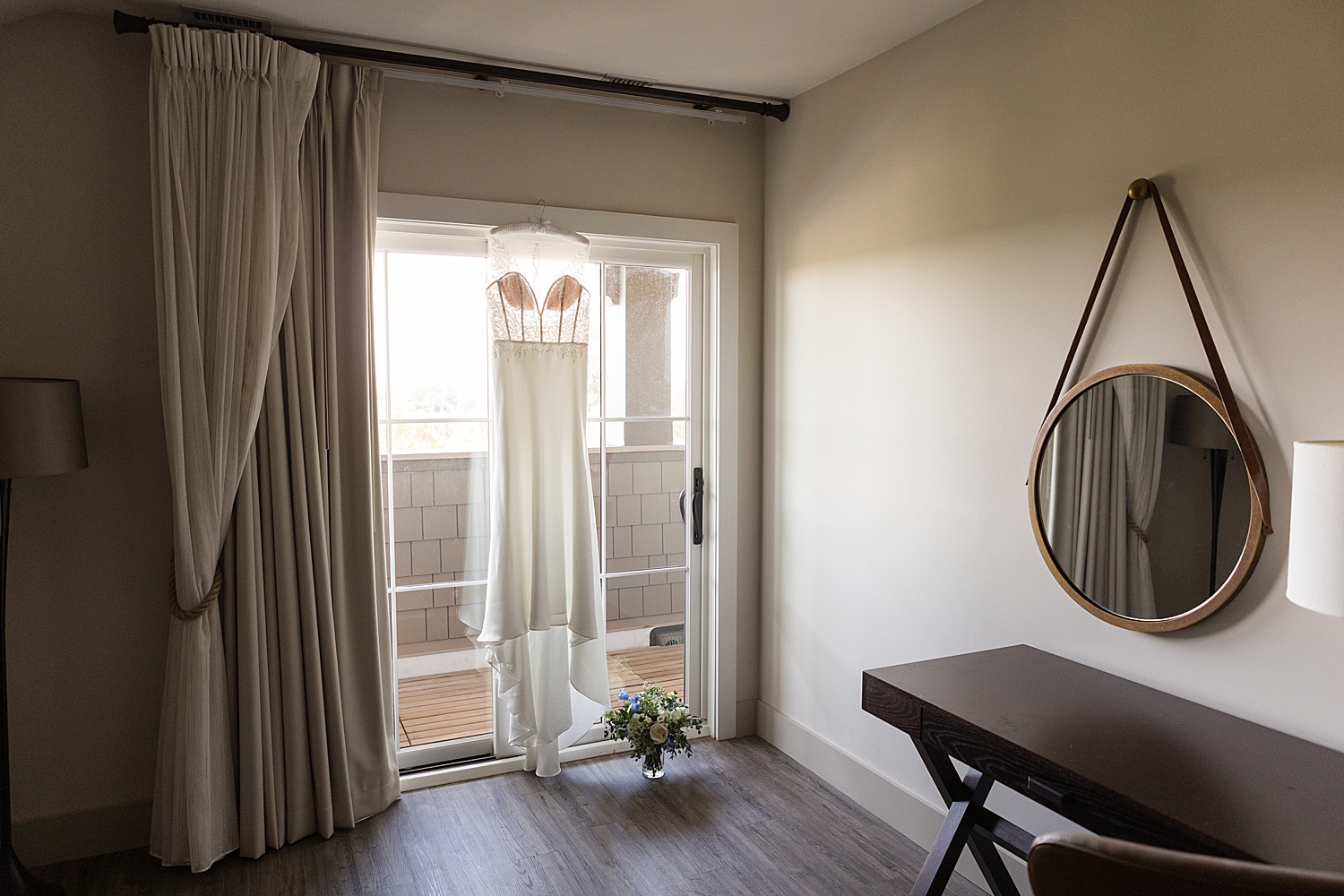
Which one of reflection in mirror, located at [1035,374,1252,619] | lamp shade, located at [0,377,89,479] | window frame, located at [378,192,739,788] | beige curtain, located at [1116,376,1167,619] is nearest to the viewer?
reflection in mirror, located at [1035,374,1252,619]

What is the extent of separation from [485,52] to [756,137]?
1.14m

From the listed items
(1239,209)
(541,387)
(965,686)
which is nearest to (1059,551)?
(965,686)

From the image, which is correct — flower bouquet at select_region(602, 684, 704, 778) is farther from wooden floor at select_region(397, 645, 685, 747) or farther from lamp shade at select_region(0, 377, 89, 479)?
lamp shade at select_region(0, 377, 89, 479)

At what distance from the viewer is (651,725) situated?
3.17 metres

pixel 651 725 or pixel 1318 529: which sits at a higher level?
pixel 1318 529

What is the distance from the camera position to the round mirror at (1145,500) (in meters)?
1.86

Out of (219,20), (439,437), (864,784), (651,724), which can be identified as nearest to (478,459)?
(439,437)

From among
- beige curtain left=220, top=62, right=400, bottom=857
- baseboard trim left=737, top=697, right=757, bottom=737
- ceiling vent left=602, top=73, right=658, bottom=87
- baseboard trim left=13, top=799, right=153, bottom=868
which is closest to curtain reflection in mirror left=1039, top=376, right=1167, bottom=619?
baseboard trim left=737, top=697, right=757, bottom=737

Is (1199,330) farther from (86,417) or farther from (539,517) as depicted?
(86,417)

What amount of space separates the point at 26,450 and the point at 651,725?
208 cm

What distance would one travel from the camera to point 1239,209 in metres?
1.85

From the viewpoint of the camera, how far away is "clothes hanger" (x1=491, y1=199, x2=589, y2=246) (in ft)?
9.93

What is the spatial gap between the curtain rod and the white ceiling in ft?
0.14

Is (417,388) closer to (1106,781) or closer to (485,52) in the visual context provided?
(485,52)
